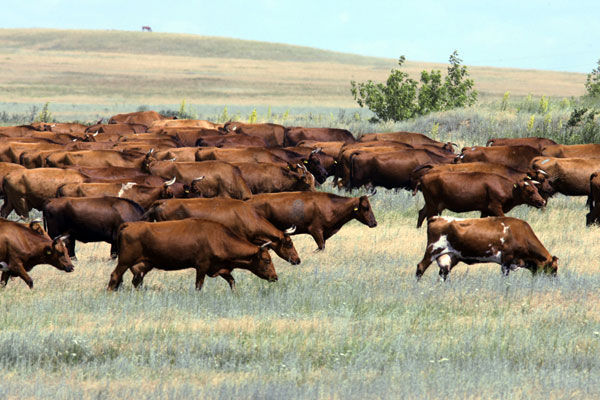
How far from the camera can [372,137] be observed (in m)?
25.0

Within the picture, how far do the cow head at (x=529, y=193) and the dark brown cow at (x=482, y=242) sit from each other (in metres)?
3.06

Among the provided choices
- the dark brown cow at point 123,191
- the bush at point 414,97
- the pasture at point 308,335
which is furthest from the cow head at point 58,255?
the bush at point 414,97

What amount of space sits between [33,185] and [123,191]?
2.47 m

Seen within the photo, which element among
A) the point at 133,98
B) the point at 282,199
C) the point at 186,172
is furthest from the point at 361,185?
the point at 133,98

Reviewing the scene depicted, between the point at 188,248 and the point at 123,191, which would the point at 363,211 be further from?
the point at 188,248

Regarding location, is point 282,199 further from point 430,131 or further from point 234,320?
point 430,131

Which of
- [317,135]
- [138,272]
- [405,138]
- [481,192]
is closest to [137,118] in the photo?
[317,135]

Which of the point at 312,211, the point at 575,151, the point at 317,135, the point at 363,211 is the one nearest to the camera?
the point at 312,211

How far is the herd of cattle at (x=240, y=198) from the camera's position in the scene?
32.4 ft

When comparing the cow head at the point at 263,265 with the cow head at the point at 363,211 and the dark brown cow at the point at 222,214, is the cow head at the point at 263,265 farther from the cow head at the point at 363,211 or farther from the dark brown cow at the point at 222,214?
the cow head at the point at 363,211

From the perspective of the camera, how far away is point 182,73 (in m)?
99.0

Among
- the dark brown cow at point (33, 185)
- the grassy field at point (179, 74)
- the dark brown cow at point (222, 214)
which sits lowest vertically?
the grassy field at point (179, 74)

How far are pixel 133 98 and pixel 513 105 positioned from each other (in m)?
43.4

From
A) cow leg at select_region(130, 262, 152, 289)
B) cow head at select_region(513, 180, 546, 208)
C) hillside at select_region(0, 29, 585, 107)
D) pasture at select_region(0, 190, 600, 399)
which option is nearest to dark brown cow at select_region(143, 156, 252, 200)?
pasture at select_region(0, 190, 600, 399)
